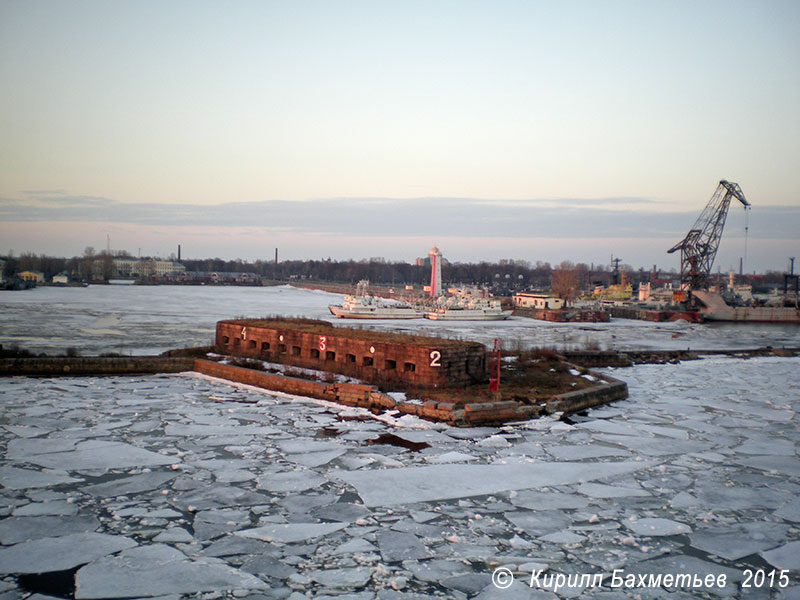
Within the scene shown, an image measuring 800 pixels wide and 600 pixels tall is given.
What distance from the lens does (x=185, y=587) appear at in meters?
5.56

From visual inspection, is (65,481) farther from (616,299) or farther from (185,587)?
(616,299)

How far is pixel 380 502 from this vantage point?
7.98 metres

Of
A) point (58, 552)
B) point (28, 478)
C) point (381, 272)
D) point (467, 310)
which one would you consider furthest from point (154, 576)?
point (381, 272)

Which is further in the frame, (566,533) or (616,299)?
(616,299)

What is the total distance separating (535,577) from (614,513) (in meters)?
2.29

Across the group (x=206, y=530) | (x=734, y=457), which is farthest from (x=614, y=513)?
(x=206, y=530)

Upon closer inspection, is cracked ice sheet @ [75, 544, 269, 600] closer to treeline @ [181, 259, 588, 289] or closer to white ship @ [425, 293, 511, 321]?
white ship @ [425, 293, 511, 321]

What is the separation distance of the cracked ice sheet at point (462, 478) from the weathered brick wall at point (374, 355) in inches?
226

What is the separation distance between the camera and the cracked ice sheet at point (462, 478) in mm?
8305

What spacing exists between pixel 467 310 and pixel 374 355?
39.4 m

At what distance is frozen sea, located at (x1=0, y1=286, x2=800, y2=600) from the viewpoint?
5.88 meters

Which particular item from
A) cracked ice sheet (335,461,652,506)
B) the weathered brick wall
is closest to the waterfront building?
the weathered brick wall

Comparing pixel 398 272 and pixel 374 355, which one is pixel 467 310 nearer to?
pixel 374 355

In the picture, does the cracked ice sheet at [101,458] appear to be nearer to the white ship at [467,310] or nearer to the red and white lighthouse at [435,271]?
the white ship at [467,310]
